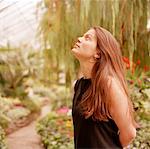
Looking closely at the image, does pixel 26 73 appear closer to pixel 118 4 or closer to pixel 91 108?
pixel 118 4

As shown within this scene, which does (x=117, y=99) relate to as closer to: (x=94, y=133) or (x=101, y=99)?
(x=101, y=99)

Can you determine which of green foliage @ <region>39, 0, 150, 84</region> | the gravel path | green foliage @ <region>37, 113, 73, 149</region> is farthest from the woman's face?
the gravel path

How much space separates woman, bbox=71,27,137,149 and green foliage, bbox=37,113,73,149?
2.83 meters

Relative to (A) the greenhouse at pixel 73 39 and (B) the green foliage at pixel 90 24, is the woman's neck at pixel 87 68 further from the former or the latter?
(B) the green foliage at pixel 90 24

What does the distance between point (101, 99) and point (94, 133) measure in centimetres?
15

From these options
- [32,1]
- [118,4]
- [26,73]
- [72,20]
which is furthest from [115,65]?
[26,73]

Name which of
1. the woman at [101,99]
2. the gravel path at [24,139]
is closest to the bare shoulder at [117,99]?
the woman at [101,99]

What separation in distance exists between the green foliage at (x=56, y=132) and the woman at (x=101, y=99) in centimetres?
283

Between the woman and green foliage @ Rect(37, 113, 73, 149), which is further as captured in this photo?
green foliage @ Rect(37, 113, 73, 149)

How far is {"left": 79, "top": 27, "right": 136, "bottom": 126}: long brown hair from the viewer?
1847 millimetres

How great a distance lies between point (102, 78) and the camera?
1847 mm

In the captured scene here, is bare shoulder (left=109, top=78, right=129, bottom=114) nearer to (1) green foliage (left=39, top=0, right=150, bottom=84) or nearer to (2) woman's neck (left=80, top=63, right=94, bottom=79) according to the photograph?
(2) woman's neck (left=80, top=63, right=94, bottom=79)

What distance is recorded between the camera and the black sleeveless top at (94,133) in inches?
73.2

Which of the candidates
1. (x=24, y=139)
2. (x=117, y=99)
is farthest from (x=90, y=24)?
(x=24, y=139)
